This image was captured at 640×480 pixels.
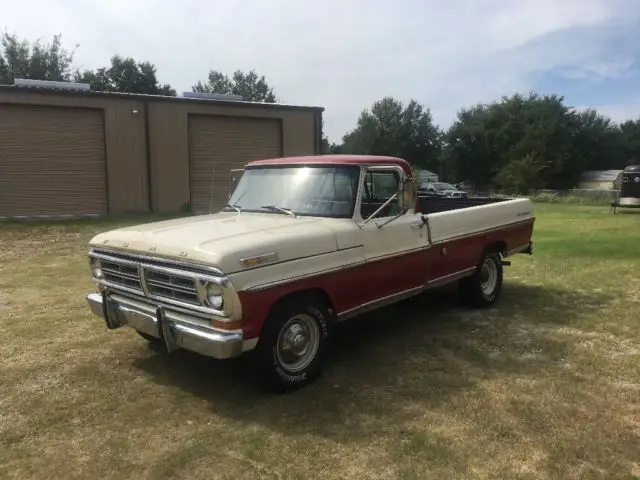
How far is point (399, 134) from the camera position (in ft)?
247

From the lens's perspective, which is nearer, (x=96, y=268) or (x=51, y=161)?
(x=96, y=268)

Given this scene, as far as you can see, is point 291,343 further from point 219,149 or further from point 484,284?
point 219,149

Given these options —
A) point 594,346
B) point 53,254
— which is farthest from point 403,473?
point 53,254

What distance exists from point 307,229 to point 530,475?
95.6 inches

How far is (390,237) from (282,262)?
1.42m

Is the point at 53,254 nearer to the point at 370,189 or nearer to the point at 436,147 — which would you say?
the point at 370,189

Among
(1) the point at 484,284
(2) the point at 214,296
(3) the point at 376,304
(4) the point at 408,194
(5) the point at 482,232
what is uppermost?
(4) the point at 408,194

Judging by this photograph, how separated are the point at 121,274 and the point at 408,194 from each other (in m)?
2.76

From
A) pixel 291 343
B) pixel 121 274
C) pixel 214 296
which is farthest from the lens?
pixel 121 274

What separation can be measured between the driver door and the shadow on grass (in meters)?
0.70

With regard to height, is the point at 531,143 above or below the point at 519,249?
above

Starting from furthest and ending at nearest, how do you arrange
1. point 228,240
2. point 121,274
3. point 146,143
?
point 146,143 → point 121,274 → point 228,240

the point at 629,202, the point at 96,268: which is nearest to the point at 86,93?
the point at 96,268

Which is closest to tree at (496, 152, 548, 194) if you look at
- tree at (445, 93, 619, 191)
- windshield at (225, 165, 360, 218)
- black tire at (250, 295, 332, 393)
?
tree at (445, 93, 619, 191)
